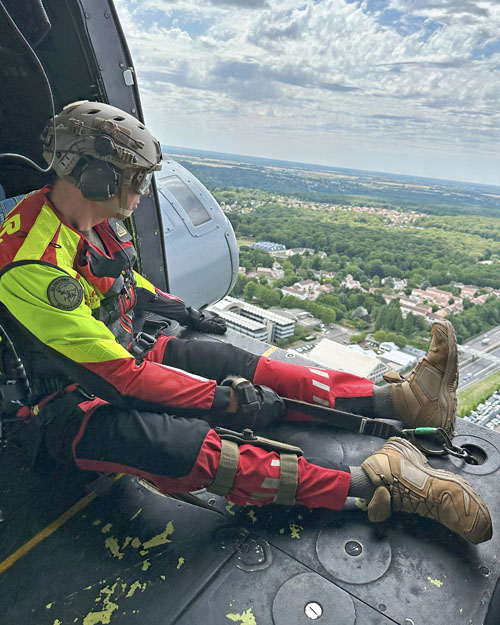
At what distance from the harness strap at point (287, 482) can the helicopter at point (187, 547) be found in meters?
0.11

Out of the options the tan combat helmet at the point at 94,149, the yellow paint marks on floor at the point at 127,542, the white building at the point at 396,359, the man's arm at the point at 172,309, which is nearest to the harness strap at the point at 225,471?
the yellow paint marks on floor at the point at 127,542

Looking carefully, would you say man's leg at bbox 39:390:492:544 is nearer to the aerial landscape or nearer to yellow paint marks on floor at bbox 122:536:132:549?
yellow paint marks on floor at bbox 122:536:132:549

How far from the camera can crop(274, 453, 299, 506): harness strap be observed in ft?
5.55

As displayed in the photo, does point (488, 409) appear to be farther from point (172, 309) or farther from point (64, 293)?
point (64, 293)

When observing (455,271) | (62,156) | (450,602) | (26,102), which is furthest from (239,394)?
(455,271)

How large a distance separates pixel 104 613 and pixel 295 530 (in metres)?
0.73

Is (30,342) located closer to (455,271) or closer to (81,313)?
(81,313)

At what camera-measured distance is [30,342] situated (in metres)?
1.68

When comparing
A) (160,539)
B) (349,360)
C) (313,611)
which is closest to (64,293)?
(160,539)

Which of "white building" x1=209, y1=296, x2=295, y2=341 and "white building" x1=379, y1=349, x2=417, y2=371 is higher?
"white building" x1=209, y1=296, x2=295, y2=341

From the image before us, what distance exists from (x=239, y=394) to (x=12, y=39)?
1.51 m

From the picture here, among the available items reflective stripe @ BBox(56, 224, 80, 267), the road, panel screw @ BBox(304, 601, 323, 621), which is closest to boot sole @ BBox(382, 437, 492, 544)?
panel screw @ BBox(304, 601, 323, 621)

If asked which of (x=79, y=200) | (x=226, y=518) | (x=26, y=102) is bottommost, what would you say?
(x=226, y=518)

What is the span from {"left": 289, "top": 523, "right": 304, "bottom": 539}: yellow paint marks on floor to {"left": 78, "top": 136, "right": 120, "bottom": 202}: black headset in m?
1.52
